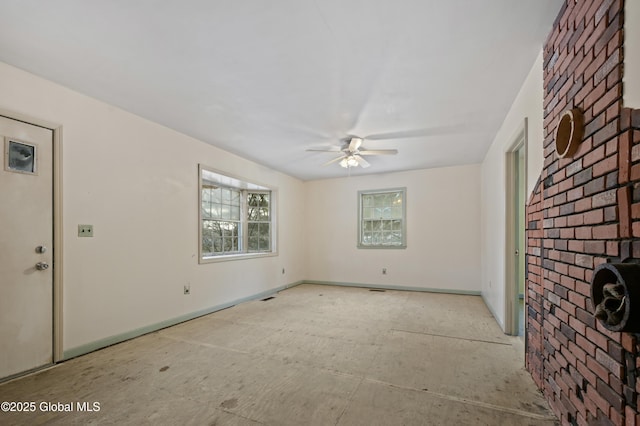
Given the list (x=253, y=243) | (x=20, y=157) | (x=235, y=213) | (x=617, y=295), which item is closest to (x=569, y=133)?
(x=617, y=295)

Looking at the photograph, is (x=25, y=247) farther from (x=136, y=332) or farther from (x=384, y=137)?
(x=384, y=137)

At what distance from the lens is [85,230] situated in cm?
273

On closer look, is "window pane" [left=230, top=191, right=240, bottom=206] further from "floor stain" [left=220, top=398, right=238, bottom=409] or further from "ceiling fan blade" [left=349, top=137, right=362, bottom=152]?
"floor stain" [left=220, top=398, right=238, bottom=409]

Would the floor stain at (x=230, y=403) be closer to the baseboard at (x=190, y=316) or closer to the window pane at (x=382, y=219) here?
the baseboard at (x=190, y=316)

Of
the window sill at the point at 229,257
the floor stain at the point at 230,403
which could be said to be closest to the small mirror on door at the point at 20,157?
the window sill at the point at 229,257

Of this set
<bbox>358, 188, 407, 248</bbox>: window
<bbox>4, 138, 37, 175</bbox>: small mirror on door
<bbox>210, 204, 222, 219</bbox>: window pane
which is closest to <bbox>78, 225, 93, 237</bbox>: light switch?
<bbox>4, 138, 37, 175</bbox>: small mirror on door

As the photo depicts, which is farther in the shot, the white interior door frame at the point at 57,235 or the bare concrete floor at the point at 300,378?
the white interior door frame at the point at 57,235

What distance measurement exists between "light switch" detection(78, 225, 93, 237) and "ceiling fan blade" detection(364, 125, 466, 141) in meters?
3.33

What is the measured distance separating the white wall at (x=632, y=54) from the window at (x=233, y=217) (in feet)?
13.6

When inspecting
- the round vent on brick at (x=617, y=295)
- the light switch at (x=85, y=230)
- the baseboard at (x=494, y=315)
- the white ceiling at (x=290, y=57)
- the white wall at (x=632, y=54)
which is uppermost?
the white ceiling at (x=290, y=57)

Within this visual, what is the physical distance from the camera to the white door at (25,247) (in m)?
2.23

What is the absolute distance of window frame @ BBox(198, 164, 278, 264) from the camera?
13.2 feet

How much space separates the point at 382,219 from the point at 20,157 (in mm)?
5463

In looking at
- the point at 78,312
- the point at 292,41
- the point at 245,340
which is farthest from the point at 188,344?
the point at 292,41
